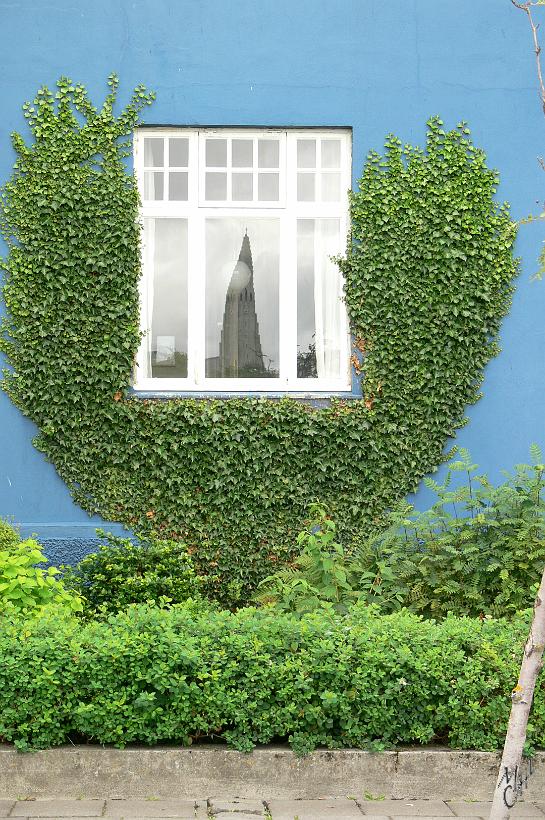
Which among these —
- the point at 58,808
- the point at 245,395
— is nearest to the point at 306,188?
the point at 245,395

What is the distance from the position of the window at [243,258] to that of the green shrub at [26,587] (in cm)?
232

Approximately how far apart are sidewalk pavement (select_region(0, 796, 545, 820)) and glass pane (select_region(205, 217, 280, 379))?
4.08m

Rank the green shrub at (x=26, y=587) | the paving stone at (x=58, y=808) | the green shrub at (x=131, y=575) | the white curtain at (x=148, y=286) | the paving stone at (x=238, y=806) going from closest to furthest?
the paving stone at (x=58, y=808), the paving stone at (x=238, y=806), the green shrub at (x=26, y=587), the green shrub at (x=131, y=575), the white curtain at (x=148, y=286)

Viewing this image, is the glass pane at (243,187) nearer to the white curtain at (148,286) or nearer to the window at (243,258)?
the window at (243,258)

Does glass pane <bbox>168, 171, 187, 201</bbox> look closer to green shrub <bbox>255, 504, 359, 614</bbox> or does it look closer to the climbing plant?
the climbing plant

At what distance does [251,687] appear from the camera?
4.97 m

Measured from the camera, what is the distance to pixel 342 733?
4.99m

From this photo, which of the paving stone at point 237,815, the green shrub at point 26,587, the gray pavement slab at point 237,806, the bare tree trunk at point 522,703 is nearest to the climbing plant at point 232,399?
the green shrub at point 26,587

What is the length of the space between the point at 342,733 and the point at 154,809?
103cm

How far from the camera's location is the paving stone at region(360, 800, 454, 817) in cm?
461

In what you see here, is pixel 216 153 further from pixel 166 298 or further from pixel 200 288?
pixel 166 298

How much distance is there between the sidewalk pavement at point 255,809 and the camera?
450cm

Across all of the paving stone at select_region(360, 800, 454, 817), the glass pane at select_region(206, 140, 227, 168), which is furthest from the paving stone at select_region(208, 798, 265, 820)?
the glass pane at select_region(206, 140, 227, 168)

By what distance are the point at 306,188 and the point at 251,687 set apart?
4634 millimetres
